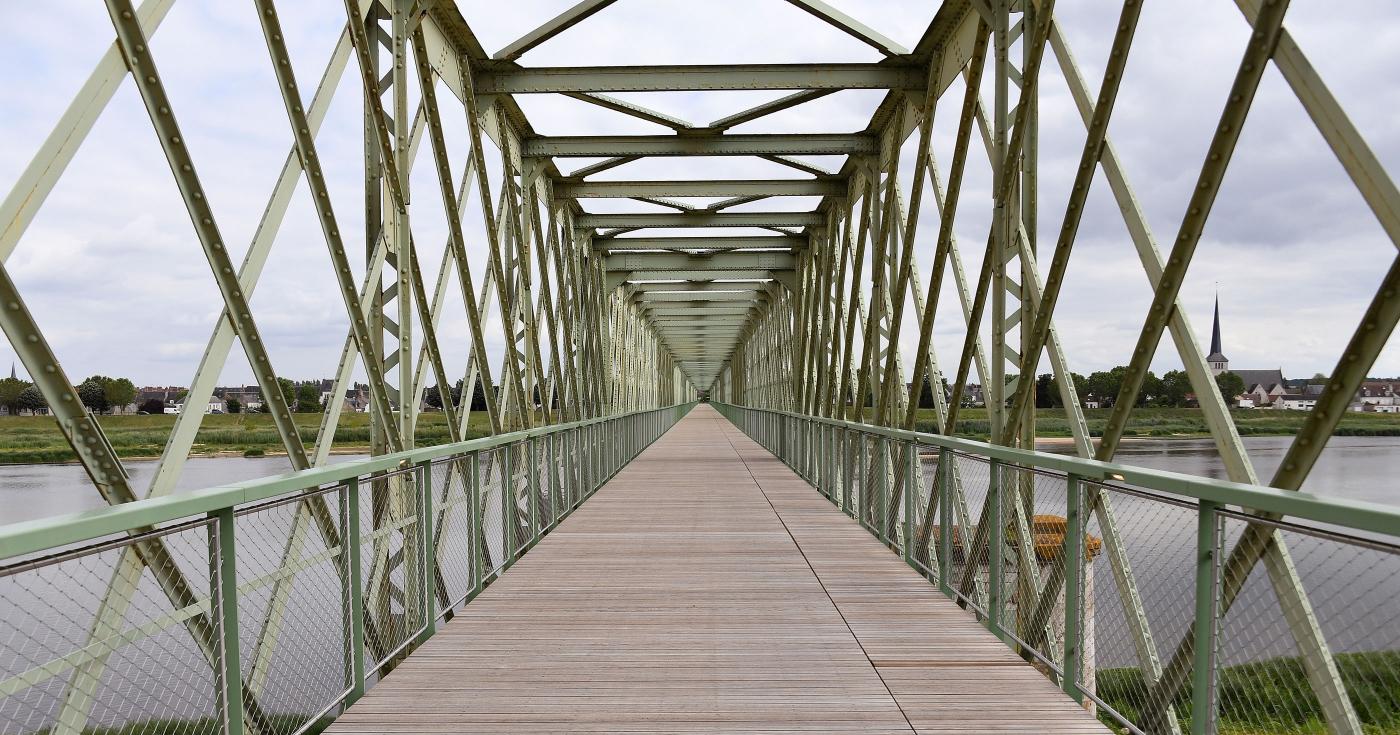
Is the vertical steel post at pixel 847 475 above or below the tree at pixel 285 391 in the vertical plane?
below

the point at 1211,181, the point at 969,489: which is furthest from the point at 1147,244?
the point at 969,489

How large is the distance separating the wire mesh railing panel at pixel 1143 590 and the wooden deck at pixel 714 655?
0.31 meters

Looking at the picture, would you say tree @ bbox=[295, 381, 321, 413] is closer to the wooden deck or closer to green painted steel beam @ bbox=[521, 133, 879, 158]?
the wooden deck

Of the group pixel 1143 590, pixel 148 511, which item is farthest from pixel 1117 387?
pixel 148 511

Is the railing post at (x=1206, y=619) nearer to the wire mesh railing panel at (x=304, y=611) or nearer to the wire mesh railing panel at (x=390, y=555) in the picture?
the wire mesh railing panel at (x=304, y=611)

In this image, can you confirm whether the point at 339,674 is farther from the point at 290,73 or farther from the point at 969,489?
the point at 969,489

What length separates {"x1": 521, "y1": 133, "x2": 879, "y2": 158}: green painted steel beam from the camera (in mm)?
11164

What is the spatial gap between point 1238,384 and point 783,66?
525 centimetres

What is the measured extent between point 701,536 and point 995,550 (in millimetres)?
3679

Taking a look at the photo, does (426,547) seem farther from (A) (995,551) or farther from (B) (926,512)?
(B) (926,512)

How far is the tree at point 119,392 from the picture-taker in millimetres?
6340

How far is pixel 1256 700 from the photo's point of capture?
2609 mm

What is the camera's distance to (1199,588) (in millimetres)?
2725

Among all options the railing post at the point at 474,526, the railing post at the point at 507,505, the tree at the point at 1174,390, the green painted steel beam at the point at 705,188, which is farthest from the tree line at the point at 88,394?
the green painted steel beam at the point at 705,188
